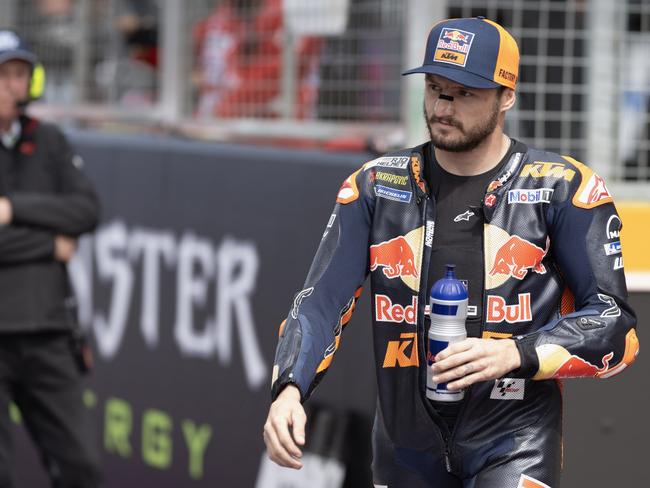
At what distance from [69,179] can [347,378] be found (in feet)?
5.51

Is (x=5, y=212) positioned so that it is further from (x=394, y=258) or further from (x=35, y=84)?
(x=394, y=258)

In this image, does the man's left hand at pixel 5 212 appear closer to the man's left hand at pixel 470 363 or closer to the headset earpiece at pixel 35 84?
the headset earpiece at pixel 35 84

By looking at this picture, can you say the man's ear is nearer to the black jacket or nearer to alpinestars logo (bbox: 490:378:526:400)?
alpinestars logo (bbox: 490:378:526:400)

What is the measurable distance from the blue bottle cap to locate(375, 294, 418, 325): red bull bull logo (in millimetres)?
273

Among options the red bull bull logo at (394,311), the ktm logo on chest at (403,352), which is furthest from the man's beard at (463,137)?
the ktm logo on chest at (403,352)

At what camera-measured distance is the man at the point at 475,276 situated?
3.45 meters

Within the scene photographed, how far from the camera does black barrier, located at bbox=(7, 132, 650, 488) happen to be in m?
6.25

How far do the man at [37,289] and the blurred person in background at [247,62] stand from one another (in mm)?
1397

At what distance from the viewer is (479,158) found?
3604 millimetres

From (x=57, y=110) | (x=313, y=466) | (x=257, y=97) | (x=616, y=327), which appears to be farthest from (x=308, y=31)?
(x=616, y=327)

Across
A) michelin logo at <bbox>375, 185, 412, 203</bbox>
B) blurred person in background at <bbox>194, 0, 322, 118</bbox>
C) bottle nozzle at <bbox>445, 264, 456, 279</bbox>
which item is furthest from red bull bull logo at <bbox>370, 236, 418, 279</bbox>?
blurred person in background at <bbox>194, 0, 322, 118</bbox>

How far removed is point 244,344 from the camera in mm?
6793

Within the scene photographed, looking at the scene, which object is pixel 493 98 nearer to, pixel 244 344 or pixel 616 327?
pixel 616 327

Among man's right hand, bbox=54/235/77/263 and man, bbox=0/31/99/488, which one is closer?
man, bbox=0/31/99/488
